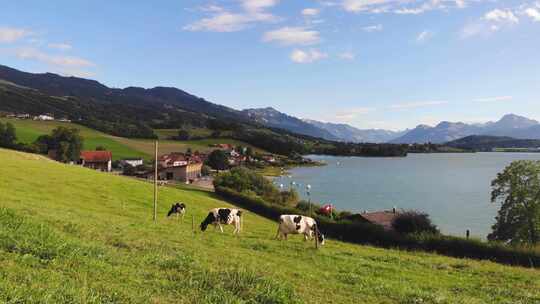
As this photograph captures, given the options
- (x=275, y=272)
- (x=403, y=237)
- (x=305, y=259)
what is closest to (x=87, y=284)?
(x=275, y=272)

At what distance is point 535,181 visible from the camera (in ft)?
174

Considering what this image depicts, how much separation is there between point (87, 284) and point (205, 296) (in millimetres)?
2348

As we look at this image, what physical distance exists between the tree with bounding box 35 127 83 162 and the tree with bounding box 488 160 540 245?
109222mm

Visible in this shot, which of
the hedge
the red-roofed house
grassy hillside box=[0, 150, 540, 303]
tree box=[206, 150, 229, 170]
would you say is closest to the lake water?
tree box=[206, 150, 229, 170]

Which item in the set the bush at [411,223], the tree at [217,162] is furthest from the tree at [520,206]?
the tree at [217,162]

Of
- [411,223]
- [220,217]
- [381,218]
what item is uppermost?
[220,217]

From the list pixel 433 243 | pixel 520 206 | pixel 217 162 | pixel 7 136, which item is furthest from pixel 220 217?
pixel 217 162

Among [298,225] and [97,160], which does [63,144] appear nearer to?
[97,160]

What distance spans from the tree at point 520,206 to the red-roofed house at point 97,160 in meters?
115

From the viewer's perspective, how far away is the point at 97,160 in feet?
446

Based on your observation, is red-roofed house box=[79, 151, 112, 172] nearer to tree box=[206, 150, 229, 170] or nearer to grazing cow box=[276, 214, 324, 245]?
tree box=[206, 150, 229, 170]

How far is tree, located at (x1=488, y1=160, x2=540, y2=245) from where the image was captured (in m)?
50.2

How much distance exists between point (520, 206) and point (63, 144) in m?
114

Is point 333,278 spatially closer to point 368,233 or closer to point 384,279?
point 384,279
